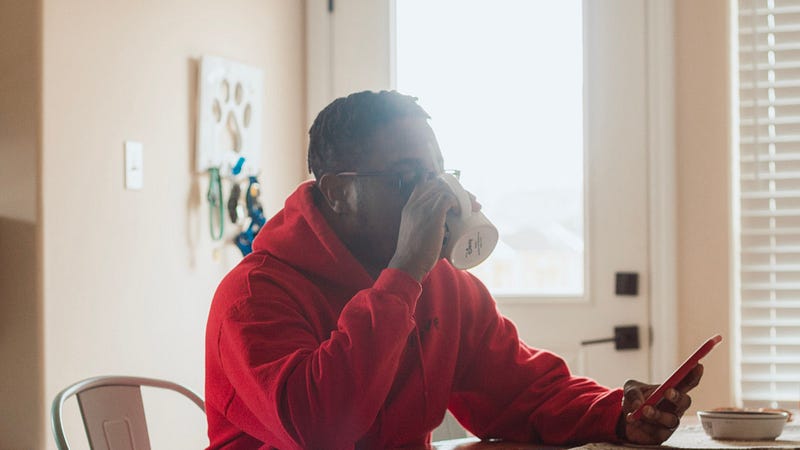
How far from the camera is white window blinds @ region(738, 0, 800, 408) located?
Result: 265 centimetres

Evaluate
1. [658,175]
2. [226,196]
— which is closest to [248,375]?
[226,196]

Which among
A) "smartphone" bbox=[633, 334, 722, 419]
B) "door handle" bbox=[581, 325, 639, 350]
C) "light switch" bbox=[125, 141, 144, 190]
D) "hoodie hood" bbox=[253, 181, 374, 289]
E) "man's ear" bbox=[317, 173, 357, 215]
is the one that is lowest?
"door handle" bbox=[581, 325, 639, 350]

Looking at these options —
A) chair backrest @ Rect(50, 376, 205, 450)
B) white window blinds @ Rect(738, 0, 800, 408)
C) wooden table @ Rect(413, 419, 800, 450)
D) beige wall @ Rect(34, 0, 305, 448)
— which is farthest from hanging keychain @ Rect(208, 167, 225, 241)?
white window blinds @ Rect(738, 0, 800, 408)

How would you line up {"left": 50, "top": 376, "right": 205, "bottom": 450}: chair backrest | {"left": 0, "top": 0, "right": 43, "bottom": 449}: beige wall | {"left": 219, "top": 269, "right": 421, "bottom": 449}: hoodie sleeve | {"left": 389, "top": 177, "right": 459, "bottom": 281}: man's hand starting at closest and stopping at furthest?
{"left": 219, "top": 269, "right": 421, "bottom": 449}: hoodie sleeve
{"left": 389, "top": 177, "right": 459, "bottom": 281}: man's hand
{"left": 50, "top": 376, "right": 205, "bottom": 450}: chair backrest
{"left": 0, "top": 0, "right": 43, "bottom": 449}: beige wall

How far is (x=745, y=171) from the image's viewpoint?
2695 millimetres

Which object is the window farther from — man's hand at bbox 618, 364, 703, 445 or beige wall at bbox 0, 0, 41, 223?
man's hand at bbox 618, 364, 703, 445

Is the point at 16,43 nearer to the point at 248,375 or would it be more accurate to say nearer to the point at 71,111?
the point at 71,111

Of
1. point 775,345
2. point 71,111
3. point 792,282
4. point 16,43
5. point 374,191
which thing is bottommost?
point 775,345

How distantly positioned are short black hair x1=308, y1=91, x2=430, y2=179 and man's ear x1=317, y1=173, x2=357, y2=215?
2cm

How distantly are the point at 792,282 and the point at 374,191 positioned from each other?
1.55 m

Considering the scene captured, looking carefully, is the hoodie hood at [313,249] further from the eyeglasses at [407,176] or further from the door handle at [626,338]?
the door handle at [626,338]

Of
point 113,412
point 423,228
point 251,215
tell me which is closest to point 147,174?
point 251,215

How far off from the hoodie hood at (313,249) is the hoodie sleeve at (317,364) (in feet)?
0.41

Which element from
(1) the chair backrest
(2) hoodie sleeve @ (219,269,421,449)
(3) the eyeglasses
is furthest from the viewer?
(1) the chair backrest
